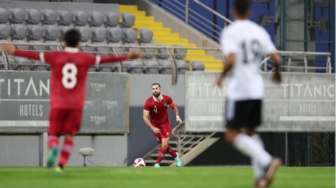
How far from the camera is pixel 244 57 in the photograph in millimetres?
12812

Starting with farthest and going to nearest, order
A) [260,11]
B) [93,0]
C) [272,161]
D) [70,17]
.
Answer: [93,0]
[260,11]
[70,17]
[272,161]

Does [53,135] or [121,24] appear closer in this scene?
[53,135]

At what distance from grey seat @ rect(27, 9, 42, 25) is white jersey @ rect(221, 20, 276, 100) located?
19.6m

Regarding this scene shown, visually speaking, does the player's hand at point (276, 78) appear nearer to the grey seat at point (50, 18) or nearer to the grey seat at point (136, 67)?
the grey seat at point (136, 67)

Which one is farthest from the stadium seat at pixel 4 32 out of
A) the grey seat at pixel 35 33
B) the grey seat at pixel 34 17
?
the grey seat at pixel 34 17

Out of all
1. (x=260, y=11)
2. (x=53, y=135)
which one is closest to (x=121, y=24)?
(x=260, y=11)

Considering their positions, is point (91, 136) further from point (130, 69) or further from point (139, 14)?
point (139, 14)

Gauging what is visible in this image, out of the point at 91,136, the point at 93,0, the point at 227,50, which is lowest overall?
the point at 91,136

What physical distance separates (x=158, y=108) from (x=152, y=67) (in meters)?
3.81

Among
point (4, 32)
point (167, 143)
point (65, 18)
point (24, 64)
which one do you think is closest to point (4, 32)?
point (4, 32)

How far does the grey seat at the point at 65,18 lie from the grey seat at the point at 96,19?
751mm

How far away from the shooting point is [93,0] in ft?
123

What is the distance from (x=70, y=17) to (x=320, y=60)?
7.55 m

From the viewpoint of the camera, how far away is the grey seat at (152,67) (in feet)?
99.9
